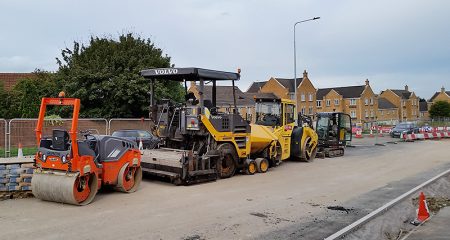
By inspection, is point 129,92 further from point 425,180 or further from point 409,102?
point 409,102

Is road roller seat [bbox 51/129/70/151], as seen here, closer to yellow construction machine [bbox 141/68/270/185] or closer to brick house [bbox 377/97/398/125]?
yellow construction machine [bbox 141/68/270/185]

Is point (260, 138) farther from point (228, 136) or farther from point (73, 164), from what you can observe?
point (73, 164)

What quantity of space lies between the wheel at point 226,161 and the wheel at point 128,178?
2.68 meters

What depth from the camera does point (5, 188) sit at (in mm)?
9406

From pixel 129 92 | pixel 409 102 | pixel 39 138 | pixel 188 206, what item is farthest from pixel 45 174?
pixel 409 102

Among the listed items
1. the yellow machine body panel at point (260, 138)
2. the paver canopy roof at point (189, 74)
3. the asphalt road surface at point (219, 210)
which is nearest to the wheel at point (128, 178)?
the asphalt road surface at point (219, 210)

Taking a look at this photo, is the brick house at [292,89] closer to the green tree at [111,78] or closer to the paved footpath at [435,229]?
the green tree at [111,78]

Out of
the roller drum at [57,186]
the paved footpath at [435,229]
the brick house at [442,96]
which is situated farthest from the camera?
the brick house at [442,96]

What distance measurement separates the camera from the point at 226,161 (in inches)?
512

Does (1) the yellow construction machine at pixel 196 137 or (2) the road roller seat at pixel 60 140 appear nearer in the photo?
(2) the road roller seat at pixel 60 140

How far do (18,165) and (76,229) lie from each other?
3511mm

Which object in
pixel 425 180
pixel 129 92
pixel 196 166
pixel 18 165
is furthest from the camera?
pixel 129 92

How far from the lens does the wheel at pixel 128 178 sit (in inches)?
396

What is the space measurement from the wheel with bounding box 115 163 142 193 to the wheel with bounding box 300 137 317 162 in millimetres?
9053
